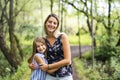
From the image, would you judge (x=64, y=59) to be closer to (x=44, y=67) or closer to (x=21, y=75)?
(x=44, y=67)

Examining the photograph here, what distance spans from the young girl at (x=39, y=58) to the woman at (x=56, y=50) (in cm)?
6

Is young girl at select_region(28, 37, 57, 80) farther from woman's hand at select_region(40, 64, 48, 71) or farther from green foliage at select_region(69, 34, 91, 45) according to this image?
green foliage at select_region(69, 34, 91, 45)

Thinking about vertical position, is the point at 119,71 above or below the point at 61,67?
below

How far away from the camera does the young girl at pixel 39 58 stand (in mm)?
3525

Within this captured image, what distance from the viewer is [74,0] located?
22266 millimetres

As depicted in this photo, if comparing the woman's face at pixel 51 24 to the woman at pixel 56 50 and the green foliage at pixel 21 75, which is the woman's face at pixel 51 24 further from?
the green foliage at pixel 21 75

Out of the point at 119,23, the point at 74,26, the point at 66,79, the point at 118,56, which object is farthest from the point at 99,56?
the point at 74,26

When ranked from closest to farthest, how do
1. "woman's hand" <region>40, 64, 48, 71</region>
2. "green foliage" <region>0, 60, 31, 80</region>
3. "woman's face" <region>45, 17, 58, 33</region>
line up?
"woman's hand" <region>40, 64, 48, 71</region>
"woman's face" <region>45, 17, 58, 33</region>
"green foliage" <region>0, 60, 31, 80</region>

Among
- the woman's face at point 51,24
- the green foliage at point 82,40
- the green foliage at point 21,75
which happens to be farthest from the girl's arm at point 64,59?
the green foliage at point 82,40

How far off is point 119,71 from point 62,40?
26.7 ft

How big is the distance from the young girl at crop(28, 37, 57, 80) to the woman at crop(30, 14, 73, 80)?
0.06 metres

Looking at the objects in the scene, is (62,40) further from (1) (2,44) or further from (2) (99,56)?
(2) (99,56)

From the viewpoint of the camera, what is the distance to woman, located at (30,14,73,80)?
3.56 metres

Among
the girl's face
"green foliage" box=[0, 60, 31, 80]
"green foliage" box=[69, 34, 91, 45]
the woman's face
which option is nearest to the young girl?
the girl's face
